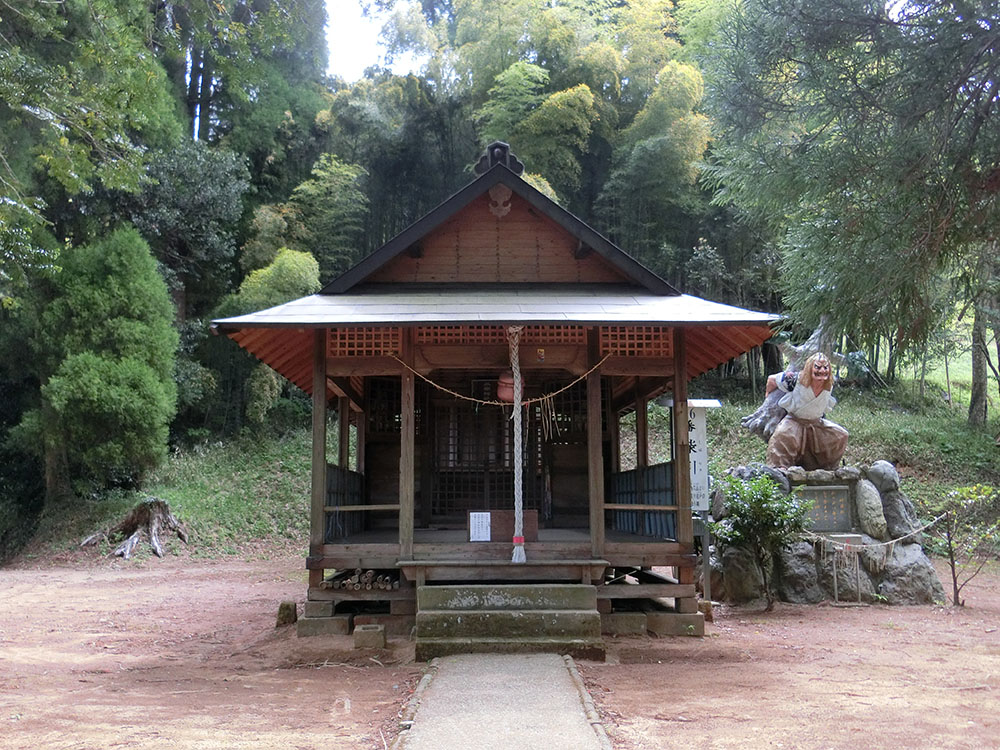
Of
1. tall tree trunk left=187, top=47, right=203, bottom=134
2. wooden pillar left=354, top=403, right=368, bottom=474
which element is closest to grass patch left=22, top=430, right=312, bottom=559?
wooden pillar left=354, top=403, right=368, bottom=474

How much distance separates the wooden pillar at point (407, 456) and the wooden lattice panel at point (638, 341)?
84.1 inches

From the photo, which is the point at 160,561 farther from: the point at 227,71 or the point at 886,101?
the point at 886,101

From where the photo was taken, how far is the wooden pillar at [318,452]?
8.31 metres

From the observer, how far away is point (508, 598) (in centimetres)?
748

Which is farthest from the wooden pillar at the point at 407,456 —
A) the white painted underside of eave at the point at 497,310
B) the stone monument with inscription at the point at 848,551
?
the stone monument with inscription at the point at 848,551

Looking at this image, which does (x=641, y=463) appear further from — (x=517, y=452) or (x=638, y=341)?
(x=517, y=452)

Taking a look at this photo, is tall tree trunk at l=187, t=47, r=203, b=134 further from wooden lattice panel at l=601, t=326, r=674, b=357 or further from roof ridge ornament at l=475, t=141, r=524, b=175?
wooden lattice panel at l=601, t=326, r=674, b=357

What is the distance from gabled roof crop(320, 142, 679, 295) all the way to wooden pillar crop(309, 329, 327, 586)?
3.50 feet

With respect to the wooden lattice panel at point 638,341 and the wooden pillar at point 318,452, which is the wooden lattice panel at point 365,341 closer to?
the wooden pillar at point 318,452

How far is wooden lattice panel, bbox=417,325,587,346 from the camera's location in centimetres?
869

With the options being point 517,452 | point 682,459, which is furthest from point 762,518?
point 517,452

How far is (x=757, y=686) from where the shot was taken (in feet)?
20.5

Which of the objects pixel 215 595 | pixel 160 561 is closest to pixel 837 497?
pixel 215 595

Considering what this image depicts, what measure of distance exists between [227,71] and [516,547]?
18.0 ft
